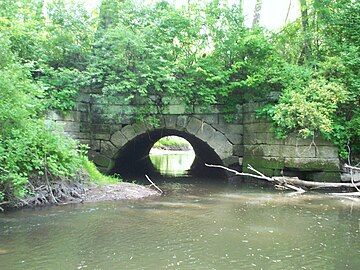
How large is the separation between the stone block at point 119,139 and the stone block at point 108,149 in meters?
0.13

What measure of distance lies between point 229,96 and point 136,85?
8.33 ft

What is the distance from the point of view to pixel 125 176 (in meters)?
12.8

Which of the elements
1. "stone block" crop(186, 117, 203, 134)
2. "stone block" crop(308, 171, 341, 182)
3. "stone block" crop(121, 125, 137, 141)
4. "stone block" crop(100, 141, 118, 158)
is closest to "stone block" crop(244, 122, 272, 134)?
"stone block" crop(186, 117, 203, 134)

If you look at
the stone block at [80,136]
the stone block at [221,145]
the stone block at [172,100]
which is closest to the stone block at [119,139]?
the stone block at [80,136]

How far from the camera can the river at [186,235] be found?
→ 4.41 metres

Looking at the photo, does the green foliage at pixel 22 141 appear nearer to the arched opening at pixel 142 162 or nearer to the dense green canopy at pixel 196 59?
the dense green canopy at pixel 196 59

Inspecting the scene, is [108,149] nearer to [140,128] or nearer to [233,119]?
[140,128]

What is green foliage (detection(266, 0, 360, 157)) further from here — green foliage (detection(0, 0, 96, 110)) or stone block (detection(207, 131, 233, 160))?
green foliage (detection(0, 0, 96, 110))

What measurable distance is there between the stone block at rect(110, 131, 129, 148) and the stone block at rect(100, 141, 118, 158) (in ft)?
0.44

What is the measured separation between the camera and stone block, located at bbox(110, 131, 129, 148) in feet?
37.3

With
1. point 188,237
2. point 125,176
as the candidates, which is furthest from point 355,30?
point 188,237

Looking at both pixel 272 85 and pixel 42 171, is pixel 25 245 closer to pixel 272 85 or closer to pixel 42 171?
pixel 42 171

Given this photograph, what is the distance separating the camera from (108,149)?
11.4m

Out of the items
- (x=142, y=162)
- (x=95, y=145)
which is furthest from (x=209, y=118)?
(x=142, y=162)
